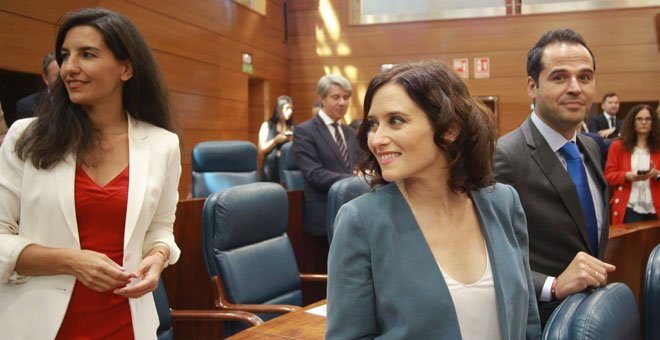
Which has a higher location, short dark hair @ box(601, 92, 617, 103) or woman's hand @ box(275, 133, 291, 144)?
short dark hair @ box(601, 92, 617, 103)

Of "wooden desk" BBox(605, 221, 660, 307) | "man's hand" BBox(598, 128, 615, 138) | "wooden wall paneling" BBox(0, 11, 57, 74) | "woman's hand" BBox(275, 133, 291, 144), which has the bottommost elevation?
"wooden desk" BBox(605, 221, 660, 307)

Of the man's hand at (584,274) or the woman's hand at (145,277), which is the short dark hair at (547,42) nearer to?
the man's hand at (584,274)

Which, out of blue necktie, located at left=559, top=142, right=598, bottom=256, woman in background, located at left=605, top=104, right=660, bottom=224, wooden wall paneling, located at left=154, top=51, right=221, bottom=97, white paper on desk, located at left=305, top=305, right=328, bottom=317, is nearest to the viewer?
blue necktie, located at left=559, top=142, right=598, bottom=256

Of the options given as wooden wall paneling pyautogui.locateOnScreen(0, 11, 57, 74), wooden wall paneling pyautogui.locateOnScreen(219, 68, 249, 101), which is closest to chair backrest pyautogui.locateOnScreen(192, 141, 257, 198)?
wooden wall paneling pyautogui.locateOnScreen(0, 11, 57, 74)

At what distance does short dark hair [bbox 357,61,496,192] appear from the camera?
1175 mm

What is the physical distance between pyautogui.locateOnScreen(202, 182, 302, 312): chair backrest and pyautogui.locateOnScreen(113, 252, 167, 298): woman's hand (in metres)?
0.76

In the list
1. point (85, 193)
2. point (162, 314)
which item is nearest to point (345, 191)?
point (162, 314)

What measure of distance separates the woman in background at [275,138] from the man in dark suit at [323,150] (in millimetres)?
1474

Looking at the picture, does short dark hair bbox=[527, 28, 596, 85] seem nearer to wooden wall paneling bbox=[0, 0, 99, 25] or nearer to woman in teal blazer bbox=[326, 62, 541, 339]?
woman in teal blazer bbox=[326, 62, 541, 339]

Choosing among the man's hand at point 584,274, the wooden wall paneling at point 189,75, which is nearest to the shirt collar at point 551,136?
the man's hand at point 584,274

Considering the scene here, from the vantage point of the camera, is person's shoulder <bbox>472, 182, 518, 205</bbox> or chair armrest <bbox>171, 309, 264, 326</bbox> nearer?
person's shoulder <bbox>472, 182, 518, 205</bbox>

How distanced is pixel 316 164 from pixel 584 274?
7.56 feet

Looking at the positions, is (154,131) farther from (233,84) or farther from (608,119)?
(608,119)

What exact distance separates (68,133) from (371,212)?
2.81 feet
